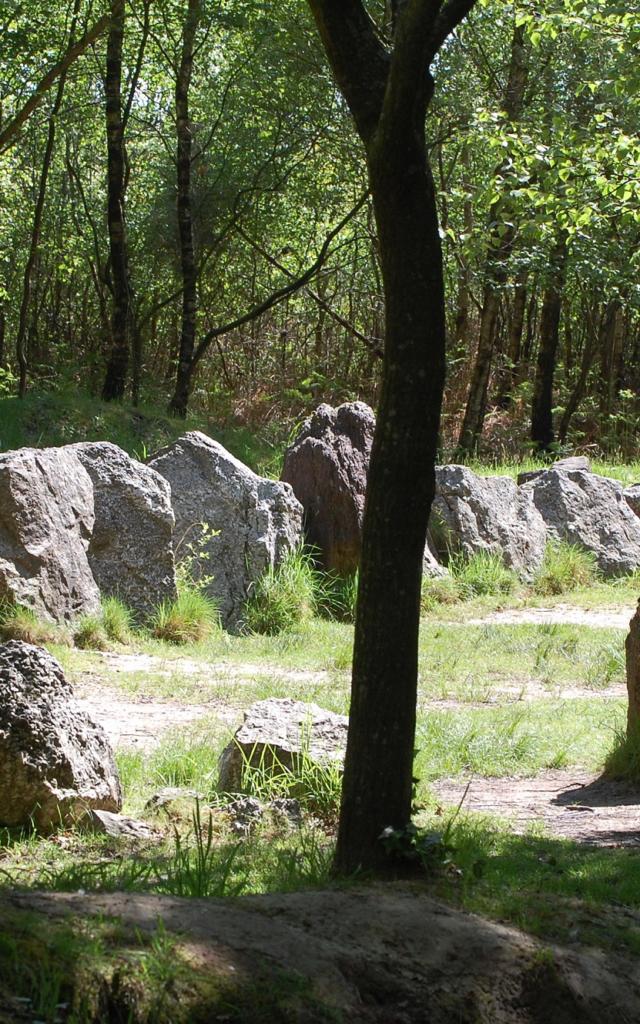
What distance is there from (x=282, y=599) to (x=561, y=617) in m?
3.03

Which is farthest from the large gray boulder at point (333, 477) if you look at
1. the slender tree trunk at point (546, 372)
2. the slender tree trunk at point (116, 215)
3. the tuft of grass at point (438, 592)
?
the slender tree trunk at point (546, 372)

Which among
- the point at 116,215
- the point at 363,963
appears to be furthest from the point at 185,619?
the point at 116,215

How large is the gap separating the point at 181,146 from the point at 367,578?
14230mm

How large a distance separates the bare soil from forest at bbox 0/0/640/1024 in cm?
1

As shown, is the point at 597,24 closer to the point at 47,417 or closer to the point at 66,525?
the point at 66,525

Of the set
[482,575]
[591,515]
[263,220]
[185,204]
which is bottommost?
[482,575]

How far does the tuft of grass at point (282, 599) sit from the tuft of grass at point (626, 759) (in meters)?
4.81

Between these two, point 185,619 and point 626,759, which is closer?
point 626,759

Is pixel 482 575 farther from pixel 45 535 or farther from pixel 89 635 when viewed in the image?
pixel 45 535

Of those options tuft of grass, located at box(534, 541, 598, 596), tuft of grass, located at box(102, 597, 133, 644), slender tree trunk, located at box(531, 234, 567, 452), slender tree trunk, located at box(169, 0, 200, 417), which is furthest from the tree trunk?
slender tree trunk, located at box(531, 234, 567, 452)

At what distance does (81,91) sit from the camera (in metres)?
20.8

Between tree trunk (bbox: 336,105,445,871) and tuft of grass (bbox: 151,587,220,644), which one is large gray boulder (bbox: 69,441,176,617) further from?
tree trunk (bbox: 336,105,445,871)

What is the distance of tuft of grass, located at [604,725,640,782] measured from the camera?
248 inches

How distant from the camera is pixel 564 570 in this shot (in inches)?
536
